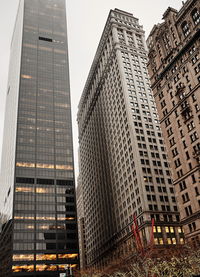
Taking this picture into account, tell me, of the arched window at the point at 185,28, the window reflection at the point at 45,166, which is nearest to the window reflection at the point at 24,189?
the window reflection at the point at 45,166

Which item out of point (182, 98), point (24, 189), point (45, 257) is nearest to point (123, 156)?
point (24, 189)

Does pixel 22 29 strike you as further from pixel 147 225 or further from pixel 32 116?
pixel 147 225

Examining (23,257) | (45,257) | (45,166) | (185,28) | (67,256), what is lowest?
(45,257)

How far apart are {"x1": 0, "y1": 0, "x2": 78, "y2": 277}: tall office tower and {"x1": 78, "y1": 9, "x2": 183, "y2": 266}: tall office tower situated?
17563 mm

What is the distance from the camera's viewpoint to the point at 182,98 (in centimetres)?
9000

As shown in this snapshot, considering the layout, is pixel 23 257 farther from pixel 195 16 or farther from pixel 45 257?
pixel 195 16

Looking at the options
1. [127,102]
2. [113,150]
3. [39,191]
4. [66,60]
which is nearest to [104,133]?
[113,150]

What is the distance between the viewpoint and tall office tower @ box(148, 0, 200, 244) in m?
81.8

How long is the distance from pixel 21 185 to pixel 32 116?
39061mm

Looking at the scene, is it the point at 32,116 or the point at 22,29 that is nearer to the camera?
the point at 32,116

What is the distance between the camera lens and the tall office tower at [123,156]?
11450cm

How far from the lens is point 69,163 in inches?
6181

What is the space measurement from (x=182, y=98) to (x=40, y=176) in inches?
3205

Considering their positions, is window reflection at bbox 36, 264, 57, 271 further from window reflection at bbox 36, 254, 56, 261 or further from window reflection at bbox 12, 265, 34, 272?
window reflection at bbox 12, 265, 34, 272
